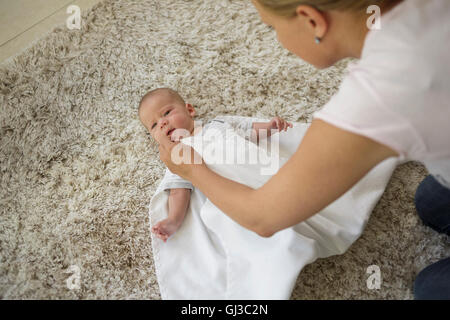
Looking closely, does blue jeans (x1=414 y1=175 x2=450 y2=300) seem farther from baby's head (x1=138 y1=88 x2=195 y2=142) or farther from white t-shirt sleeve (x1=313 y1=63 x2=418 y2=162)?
baby's head (x1=138 y1=88 x2=195 y2=142)

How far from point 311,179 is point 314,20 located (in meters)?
0.26

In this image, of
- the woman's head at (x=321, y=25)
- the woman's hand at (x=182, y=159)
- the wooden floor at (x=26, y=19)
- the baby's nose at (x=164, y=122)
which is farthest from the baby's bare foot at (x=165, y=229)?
the wooden floor at (x=26, y=19)

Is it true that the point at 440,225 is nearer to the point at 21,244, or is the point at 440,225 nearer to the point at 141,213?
the point at 141,213

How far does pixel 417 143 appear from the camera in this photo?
62cm

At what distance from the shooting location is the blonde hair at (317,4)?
0.62m

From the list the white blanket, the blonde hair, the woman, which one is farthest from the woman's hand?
the blonde hair

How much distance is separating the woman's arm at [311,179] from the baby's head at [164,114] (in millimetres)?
460

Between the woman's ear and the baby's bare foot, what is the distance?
0.66 metres

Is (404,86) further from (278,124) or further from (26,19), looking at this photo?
(26,19)

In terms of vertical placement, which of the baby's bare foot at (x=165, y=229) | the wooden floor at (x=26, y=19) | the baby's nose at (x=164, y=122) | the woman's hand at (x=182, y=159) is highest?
the wooden floor at (x=26, y=19)

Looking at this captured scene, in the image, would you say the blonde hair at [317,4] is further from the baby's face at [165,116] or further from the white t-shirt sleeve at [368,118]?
the baby's face at [165,116]

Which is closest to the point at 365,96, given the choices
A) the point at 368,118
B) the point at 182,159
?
the point at 368,118

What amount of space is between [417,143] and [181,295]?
0.71 meters

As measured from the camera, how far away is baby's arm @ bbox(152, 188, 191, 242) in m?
1.10
